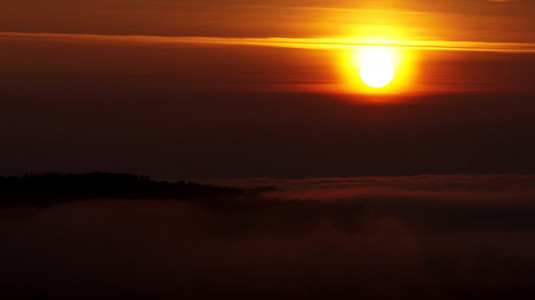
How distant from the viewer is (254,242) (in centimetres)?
14325

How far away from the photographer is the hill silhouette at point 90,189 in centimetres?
11469

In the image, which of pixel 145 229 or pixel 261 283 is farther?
pixel 145 229

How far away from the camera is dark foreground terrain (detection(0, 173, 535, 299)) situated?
11406 centimetres

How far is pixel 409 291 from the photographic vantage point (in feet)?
406

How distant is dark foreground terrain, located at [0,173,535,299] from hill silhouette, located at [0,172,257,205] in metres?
0.19

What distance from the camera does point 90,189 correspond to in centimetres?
12712

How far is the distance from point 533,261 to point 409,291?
27821 mm

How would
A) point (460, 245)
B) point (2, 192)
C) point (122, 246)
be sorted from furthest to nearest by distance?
point (460, 245)
point (122, 246)
point (2, 192)

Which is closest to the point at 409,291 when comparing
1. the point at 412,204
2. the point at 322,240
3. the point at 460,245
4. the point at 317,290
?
the point at 317,290

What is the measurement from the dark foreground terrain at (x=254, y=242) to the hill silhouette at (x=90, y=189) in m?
0.19

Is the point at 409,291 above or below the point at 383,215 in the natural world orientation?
below

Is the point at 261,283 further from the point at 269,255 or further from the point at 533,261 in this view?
the point at 533,261

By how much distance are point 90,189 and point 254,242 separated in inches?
1114

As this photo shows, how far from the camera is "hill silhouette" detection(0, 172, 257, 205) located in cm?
11469
